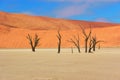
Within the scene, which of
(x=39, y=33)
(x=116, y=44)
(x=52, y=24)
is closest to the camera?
(x=116, y=44)

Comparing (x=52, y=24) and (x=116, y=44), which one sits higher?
(x=52, y=24)

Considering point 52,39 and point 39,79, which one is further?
point 52,39

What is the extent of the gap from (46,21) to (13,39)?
49853 millimetres

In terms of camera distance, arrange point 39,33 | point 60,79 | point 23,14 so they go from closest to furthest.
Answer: point 60,79, point 39,33, point 23,14

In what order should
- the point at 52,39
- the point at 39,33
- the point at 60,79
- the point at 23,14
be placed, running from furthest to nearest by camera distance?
the point at 23,14 → the point at 39,33 → the point at 52,39 → the point at 60,79

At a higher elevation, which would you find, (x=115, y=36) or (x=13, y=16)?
(x=13, y=16)

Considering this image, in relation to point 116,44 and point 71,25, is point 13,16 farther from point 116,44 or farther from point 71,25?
point 116,44

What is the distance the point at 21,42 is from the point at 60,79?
232 feet

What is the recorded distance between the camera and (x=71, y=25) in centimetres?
13362

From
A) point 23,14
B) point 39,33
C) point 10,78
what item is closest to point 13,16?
point 23,14

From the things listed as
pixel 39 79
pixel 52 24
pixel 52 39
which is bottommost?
pixel 39 79

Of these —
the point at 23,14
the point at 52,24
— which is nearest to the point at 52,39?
the point at 52,24

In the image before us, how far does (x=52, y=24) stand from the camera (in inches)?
5202

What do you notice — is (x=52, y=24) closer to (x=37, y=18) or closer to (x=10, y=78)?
(x=37, y=18)
